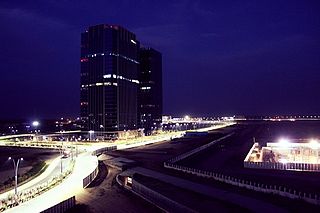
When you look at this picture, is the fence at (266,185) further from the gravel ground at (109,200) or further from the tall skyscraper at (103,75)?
the tall skyscraper at (103,75)

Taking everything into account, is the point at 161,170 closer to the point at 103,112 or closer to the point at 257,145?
the point at 257,145

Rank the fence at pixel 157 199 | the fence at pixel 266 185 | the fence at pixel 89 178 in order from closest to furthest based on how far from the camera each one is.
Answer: the fence at pixel 157 199, the fence at pixel 266 185, the fence at pixel 89 178

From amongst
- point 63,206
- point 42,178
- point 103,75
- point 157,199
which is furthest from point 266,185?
point 103,75

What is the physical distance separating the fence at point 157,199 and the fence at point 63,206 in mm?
9913

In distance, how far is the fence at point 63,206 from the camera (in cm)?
3727

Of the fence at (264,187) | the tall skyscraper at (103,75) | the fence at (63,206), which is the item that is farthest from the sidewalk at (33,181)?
the tall skyscraper at (103,75)

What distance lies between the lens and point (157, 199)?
4244cm

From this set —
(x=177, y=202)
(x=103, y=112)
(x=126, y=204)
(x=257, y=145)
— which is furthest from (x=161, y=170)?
(x=103, y=112)

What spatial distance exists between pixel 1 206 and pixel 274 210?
1270 inches

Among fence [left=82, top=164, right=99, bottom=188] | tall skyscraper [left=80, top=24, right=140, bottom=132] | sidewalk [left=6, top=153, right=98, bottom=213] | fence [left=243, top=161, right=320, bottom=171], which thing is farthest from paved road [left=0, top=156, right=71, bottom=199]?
tall skyscraper [left=80, top=24, right=140, bottom=132]

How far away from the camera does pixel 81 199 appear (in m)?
44.8

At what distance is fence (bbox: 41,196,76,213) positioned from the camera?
37.3 metres

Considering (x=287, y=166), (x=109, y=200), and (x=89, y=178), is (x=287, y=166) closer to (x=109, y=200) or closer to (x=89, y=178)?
(x=89, y=178)

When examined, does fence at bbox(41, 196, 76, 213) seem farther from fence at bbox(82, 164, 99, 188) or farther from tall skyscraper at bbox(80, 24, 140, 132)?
tall skyscraper at bbox(80, 24, 140, 132)
